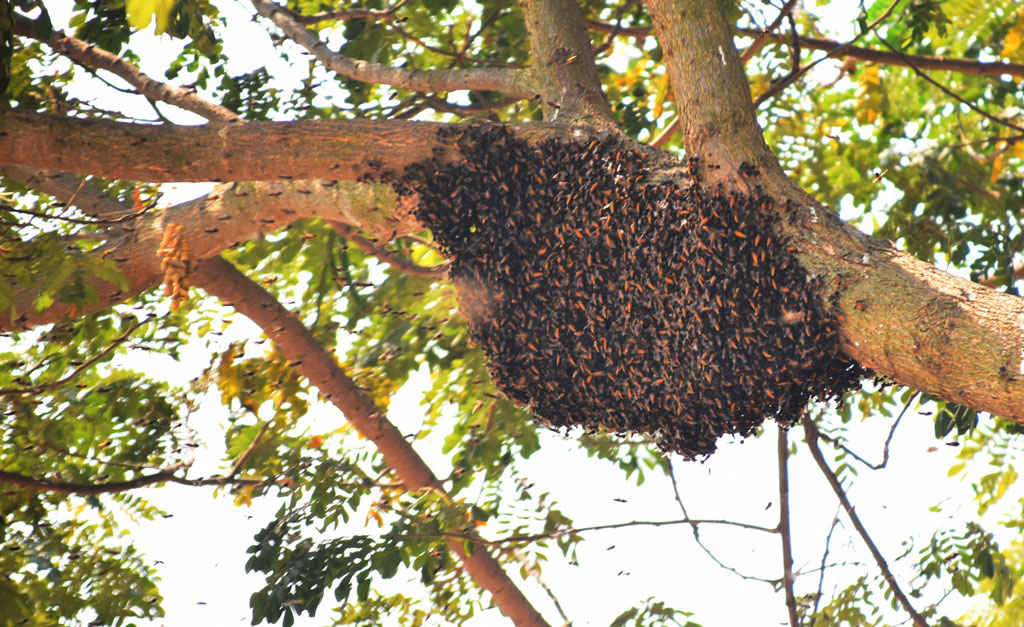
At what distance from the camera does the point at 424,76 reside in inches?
186

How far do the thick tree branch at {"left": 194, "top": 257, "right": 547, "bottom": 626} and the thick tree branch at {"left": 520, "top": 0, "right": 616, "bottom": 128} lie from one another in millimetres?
2568

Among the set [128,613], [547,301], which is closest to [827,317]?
[547,301]

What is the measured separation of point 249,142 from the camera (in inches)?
144

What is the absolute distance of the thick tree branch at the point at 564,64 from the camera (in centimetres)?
403

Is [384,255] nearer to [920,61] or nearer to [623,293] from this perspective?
[623,293]

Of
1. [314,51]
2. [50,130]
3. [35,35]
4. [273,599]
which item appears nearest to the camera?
[50,130]

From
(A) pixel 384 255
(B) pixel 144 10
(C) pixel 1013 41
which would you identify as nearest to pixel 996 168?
(C) pixel 1013 41

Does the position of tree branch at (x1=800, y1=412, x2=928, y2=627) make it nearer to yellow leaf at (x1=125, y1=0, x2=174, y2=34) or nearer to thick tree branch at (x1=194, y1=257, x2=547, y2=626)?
thick tree branch at (x1=194, y1=257, x2=547, y2=626)

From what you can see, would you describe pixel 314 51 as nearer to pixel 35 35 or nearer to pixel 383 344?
pixel 35 35

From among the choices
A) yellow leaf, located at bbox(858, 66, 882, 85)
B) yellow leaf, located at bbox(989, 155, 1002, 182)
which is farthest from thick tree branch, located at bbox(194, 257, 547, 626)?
yellow leaf, located at bbox(989, 155, 1002, 182)

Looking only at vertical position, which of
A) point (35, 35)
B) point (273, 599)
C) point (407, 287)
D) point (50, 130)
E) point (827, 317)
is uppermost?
point (35, 35)

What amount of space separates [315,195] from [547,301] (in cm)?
153

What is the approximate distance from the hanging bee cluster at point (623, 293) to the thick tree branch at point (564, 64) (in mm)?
623

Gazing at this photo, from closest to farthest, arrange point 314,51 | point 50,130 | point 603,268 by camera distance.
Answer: point 603,268 → point 50,130 → point 314,51
